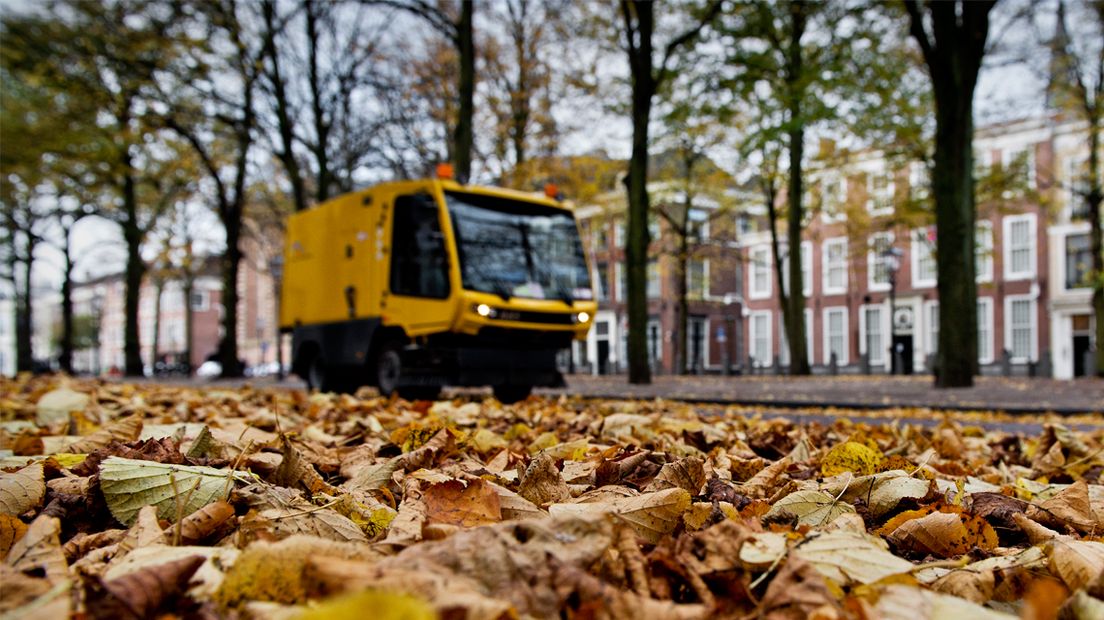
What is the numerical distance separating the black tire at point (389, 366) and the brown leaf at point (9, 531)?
8053 mm

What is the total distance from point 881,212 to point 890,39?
11470mm

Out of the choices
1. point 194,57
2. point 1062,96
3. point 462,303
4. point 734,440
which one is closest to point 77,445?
point 734,440

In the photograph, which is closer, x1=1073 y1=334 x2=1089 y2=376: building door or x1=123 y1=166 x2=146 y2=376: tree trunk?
x1=123 y1=166 x2=146 y2=376: tree trunk

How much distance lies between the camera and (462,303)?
353 inches

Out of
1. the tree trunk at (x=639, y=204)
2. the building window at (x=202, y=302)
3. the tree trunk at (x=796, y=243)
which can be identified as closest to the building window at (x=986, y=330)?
the tree trunk at (x=796, y=243)

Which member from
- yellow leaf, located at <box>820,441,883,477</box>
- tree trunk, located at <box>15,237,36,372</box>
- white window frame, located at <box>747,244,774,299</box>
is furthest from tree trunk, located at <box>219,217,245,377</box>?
white window frame, located at <box>747,244,774,299</box>

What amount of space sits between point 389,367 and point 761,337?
128 feet

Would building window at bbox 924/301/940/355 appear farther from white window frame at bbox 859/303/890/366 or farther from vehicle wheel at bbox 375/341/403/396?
vehicle wheel at bbox 375/341/403/396

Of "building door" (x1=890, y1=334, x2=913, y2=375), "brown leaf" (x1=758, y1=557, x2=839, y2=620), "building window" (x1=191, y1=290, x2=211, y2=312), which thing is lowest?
"building door" (x1=890, y1=334, x2=913, y2=375)

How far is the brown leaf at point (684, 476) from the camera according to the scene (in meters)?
1.86

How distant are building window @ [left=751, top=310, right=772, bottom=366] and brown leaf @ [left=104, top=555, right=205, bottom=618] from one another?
46314 mm

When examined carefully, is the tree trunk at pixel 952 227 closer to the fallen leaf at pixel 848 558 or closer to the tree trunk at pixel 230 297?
the fallen leaf at pixel 848 558

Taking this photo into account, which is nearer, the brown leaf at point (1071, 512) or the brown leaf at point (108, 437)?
the brown leaf at point (1071, 512)

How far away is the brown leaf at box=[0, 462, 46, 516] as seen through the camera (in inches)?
64.6
